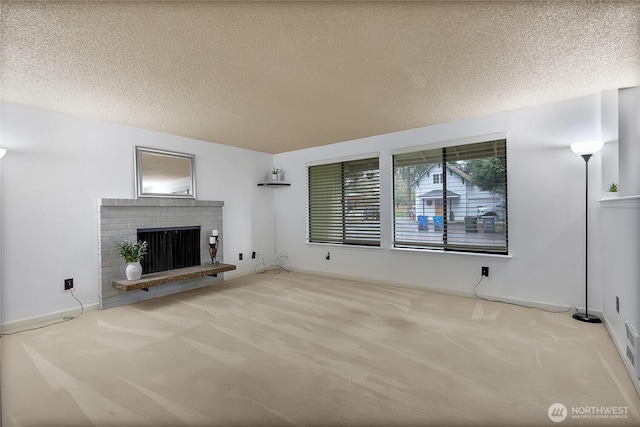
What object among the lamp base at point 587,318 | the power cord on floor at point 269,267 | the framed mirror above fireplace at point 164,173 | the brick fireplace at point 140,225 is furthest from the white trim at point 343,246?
the lamp base at point 587,318

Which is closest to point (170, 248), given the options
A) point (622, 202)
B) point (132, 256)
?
point (132, 256)

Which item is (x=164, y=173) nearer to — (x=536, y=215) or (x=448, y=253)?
(x=448, y=253)

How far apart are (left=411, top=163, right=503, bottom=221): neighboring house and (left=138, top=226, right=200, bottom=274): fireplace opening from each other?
11.0ft

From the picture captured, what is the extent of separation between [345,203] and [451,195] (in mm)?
1712

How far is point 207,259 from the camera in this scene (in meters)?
4.57

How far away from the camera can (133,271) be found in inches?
137

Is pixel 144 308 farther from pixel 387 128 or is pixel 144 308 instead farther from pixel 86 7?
pixel 387 128

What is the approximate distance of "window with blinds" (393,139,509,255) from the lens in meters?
3.56

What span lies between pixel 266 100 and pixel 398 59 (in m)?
1.40

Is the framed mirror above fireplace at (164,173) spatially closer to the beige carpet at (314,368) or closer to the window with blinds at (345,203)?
the beige carpet at (314,368)

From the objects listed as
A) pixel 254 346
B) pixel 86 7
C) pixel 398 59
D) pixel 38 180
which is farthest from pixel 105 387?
pixel 398 59

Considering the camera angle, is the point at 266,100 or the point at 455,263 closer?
the point at 266,100

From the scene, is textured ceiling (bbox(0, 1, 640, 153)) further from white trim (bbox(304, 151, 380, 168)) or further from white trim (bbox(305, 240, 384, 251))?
white trim (bbox(305, 240, 384, 251))

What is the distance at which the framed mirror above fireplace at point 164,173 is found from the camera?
387 centimetres
